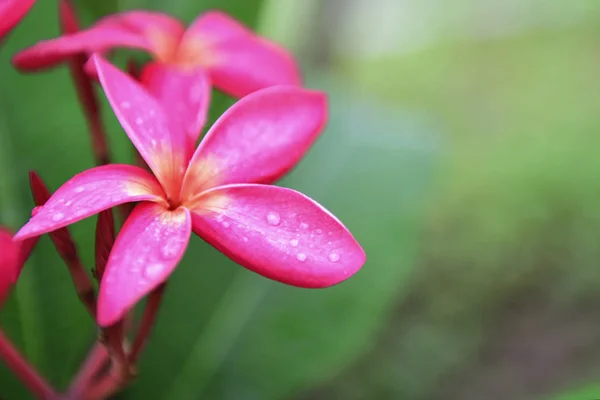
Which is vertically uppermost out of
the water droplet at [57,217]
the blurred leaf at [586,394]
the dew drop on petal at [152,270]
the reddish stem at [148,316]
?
the dew drop on petal at [152,270]

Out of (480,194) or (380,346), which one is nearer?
(380,346)

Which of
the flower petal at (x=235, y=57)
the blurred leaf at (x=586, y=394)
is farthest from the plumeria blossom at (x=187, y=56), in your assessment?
the blurred leaf at (x=586, y=394)

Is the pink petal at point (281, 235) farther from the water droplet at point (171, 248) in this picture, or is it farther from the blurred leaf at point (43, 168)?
the blurred leaf at point (43, 168)

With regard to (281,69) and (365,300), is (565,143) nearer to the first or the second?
(365,300)

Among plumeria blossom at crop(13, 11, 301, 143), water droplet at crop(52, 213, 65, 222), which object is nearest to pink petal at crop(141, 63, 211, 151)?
plumeria blossom at crop(13, 11, 301, 143)

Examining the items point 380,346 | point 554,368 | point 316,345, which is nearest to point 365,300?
point 316,345

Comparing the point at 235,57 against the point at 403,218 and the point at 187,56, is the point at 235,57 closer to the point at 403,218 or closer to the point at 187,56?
the point at 187,56

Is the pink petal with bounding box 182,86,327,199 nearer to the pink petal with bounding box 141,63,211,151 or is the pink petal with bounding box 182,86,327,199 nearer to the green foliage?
the pink petal with bounding box 141,63,211,151
